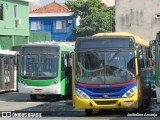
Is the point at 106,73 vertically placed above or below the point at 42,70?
above

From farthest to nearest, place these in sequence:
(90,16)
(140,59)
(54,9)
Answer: (54,9), (90,16), (140,59)

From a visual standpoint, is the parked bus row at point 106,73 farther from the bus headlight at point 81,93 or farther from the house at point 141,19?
the house at point 141,19

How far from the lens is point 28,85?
2389cm

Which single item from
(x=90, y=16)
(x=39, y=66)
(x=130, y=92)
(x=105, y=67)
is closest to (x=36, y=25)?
(x=90, y=16)

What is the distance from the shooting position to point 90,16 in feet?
221

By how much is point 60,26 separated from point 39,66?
47131mm

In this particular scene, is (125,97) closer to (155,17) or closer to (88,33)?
(155,17)

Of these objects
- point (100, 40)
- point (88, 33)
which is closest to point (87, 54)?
point (100, 40)

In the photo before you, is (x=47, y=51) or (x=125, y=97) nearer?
(x=125, y=97)

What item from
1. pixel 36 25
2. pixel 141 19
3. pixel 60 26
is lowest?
pixel 60 26

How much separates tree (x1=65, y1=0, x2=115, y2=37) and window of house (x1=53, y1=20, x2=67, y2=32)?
2.37 metres

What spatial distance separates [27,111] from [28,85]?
5.27 metres

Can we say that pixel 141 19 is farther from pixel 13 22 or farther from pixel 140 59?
pixel 140 59

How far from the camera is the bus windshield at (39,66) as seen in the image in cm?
2391
